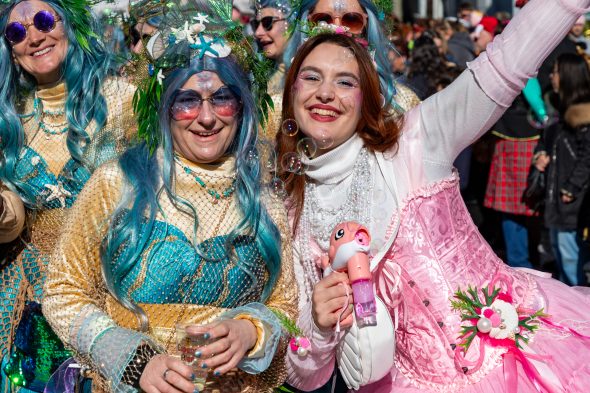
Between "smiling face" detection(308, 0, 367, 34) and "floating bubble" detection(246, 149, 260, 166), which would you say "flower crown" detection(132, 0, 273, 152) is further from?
"smiling face" detection(308, 0, 367, 34)

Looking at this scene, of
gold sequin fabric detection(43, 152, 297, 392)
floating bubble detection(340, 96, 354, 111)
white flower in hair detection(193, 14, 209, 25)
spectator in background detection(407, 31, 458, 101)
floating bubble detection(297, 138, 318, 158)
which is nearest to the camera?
gold sequin fabric detection(43, 152, 297, 392)

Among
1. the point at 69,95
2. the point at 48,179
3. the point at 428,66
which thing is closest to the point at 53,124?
the point at 69,95

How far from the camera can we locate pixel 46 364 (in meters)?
3.52

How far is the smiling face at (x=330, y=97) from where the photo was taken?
3.09 m

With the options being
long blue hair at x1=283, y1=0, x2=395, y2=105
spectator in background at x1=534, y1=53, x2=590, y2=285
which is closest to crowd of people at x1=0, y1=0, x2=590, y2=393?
long blue hair at x1=283, y1=0, x2=395, y2=105

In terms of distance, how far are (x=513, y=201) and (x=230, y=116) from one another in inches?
189

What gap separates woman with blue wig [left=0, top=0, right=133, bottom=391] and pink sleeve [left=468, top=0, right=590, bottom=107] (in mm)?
1405

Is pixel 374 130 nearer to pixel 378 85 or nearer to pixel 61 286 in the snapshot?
pixel 378 85

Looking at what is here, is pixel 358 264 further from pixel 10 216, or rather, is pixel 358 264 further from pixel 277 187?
pixel 10 216

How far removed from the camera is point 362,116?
3160 millimetres

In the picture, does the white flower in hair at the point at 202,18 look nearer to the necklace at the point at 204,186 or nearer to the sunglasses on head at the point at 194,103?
the sunglasses on head at the point at 194,103

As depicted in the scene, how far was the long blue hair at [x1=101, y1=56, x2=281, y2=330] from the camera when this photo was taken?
2746 mm

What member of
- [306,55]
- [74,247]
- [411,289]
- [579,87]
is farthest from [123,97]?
[579,87]

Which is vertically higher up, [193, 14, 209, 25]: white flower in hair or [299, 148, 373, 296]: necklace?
[193, 14, 209, 25]: white flower in hair
